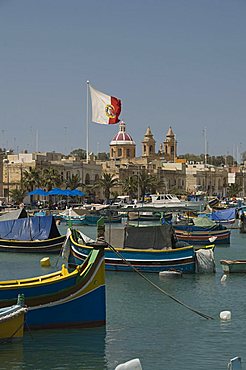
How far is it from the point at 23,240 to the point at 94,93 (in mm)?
12295

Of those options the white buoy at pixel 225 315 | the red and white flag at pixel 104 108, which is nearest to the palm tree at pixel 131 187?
the red and white flag at pixel 104 108

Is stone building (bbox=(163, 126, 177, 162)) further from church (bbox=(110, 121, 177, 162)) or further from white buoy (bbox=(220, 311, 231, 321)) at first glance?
white buoy (bbox=(220, 311, 231, 321))

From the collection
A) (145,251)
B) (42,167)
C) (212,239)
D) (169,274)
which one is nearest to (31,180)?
(42,167)

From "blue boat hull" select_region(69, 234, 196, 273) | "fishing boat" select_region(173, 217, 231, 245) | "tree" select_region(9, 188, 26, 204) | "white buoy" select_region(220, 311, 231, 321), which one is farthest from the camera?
"tree" select_region(9, 188, 26, 204)

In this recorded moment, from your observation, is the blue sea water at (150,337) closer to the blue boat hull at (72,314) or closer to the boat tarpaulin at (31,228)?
the blue boat hull at (72,314)

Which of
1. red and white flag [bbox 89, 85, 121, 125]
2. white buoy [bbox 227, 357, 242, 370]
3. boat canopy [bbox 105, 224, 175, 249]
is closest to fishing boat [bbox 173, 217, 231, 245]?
red and white flag [bbox 89, 85, 121, 125]

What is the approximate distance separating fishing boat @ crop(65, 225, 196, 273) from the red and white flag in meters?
17.3

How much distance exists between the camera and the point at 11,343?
17.4 metres

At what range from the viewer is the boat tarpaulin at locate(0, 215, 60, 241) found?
40312mm

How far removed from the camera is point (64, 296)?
18.4 m

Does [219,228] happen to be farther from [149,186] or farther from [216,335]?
[149,186]

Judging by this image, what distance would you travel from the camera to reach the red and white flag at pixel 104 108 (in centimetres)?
4762

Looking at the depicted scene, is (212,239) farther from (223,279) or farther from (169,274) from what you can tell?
(169,274)

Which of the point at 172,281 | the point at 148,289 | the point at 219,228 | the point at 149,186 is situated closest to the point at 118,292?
the point at 148,289
